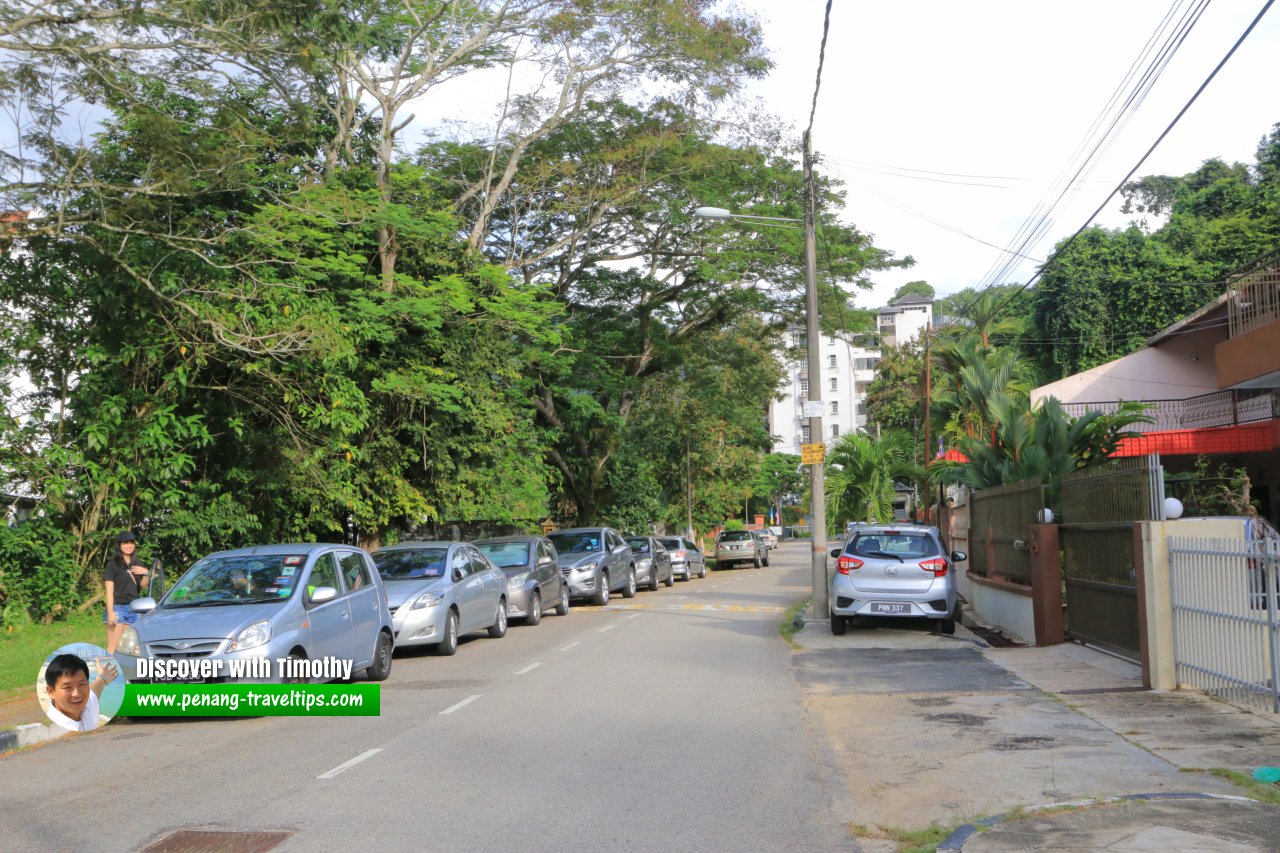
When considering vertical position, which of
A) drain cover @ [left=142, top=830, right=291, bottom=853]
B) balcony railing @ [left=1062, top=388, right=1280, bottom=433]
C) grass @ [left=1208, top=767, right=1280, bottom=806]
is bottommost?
drain cover @ [left=142, top=830, right=291, bottom=853]

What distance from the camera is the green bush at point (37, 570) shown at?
51.7ft

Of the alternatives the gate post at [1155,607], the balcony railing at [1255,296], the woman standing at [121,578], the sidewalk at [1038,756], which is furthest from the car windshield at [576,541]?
the gate post at [1155,607]

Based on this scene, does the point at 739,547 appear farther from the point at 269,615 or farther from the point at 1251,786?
the point at 1251,786

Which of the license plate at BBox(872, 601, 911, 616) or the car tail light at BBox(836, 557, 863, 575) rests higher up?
the car tail light at BBox(836, 557, 863, 575)

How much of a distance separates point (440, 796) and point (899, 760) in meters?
3.40

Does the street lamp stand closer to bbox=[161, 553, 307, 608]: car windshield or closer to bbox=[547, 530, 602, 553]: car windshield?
bbox=[547, 530, 602, 553]: car windshield

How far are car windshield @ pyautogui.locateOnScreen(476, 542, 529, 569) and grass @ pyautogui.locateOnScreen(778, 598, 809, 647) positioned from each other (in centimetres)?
501

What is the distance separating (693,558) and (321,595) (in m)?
29.5

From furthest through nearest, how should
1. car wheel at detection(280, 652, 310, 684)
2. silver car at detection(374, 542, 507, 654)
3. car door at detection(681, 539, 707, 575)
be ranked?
car door at detection(681, 539, 707, 575) → silver car at detection(374, 542, 507, 654) → car wheel at detection(280, 652, 310, 684)

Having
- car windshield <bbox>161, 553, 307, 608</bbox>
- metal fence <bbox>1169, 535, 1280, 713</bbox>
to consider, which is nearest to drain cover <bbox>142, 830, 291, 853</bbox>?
car windshield <bbox>161, 553, 307, 608</bbox>

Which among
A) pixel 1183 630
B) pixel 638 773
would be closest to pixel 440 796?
pixel 638 773

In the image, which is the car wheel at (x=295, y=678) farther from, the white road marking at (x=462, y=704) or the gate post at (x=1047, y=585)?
the gate post at (x=1047, y=585)

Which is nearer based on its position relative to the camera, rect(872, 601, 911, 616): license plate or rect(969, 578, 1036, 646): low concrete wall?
rect(969, 578, 1036, 646): low concrete wall

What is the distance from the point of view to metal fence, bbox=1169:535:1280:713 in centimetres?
898
